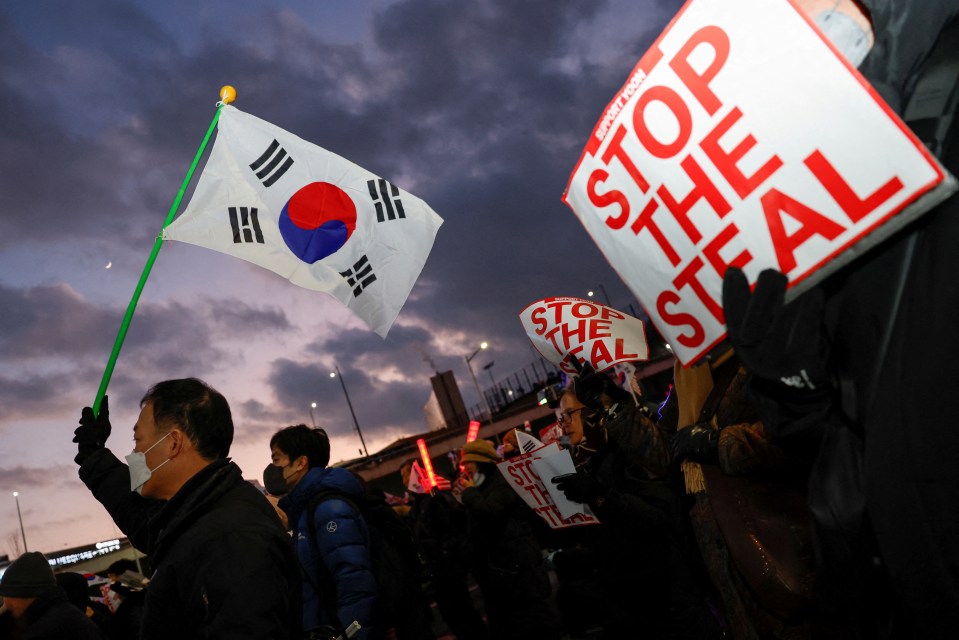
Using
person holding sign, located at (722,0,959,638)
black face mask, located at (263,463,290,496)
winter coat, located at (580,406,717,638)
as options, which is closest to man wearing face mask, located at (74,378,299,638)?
person holding sign, located at (722,0,959,638)

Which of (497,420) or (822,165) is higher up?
(497,420)

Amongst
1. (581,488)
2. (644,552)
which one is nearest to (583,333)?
(581,488)

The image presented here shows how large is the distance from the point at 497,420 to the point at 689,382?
126ft

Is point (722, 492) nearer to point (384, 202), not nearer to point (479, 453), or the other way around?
point (384, 202)

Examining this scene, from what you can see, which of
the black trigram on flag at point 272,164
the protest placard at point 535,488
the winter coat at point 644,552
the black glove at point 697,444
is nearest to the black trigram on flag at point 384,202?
the black trigram on flag at point 272,164

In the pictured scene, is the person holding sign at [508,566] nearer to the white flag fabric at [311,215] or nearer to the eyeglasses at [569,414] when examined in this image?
the eyeglasses at [569,414]

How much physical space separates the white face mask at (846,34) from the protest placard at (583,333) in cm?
306

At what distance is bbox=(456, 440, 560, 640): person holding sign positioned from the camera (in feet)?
21.0

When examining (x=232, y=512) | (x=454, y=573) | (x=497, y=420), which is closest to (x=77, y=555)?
(x=497, y=420)

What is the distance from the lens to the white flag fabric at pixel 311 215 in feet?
14.5

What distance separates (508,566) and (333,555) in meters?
3.09

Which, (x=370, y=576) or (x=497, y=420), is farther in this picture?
(x=497, y=420)

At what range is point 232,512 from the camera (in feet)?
8.78

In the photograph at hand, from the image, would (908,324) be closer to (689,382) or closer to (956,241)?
(956,241)
